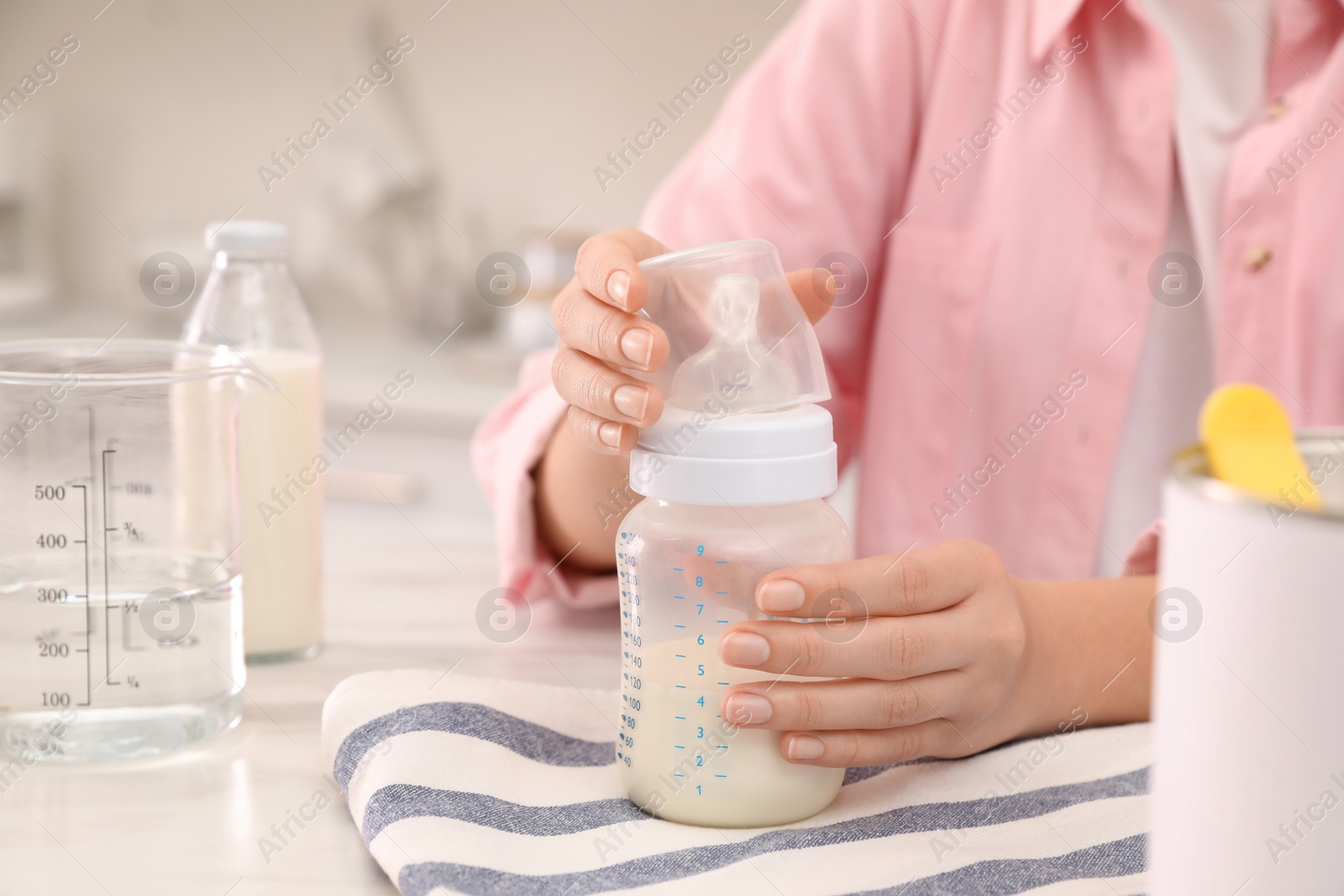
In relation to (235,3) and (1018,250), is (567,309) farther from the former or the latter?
(235,3)

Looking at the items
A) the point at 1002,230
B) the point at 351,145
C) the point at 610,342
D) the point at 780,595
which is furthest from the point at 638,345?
the point at 351,145

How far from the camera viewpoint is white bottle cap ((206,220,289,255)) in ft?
2.17

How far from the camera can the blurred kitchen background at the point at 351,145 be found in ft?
7.43

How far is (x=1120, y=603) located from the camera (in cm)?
64

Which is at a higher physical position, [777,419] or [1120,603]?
[777,419]

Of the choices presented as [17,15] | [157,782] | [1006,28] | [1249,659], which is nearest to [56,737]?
[157,782]

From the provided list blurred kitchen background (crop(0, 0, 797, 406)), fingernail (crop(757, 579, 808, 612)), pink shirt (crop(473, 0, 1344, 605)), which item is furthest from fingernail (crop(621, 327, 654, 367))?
blurred kitchen background (crop(0, 0, 797, 406))

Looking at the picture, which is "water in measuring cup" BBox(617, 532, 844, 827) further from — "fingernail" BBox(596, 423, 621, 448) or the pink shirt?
the pink shirt

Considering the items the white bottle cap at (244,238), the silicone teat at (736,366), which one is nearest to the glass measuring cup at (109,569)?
the white bottle cap at (244,238)

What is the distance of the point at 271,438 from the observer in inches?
26.5

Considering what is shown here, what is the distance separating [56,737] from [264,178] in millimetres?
2128

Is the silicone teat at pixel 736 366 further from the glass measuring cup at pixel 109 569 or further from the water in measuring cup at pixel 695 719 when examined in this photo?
the glass measuring cup at pixel 109 569

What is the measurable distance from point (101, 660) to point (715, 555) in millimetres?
283

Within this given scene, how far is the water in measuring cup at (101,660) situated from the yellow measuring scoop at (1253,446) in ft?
1.45
